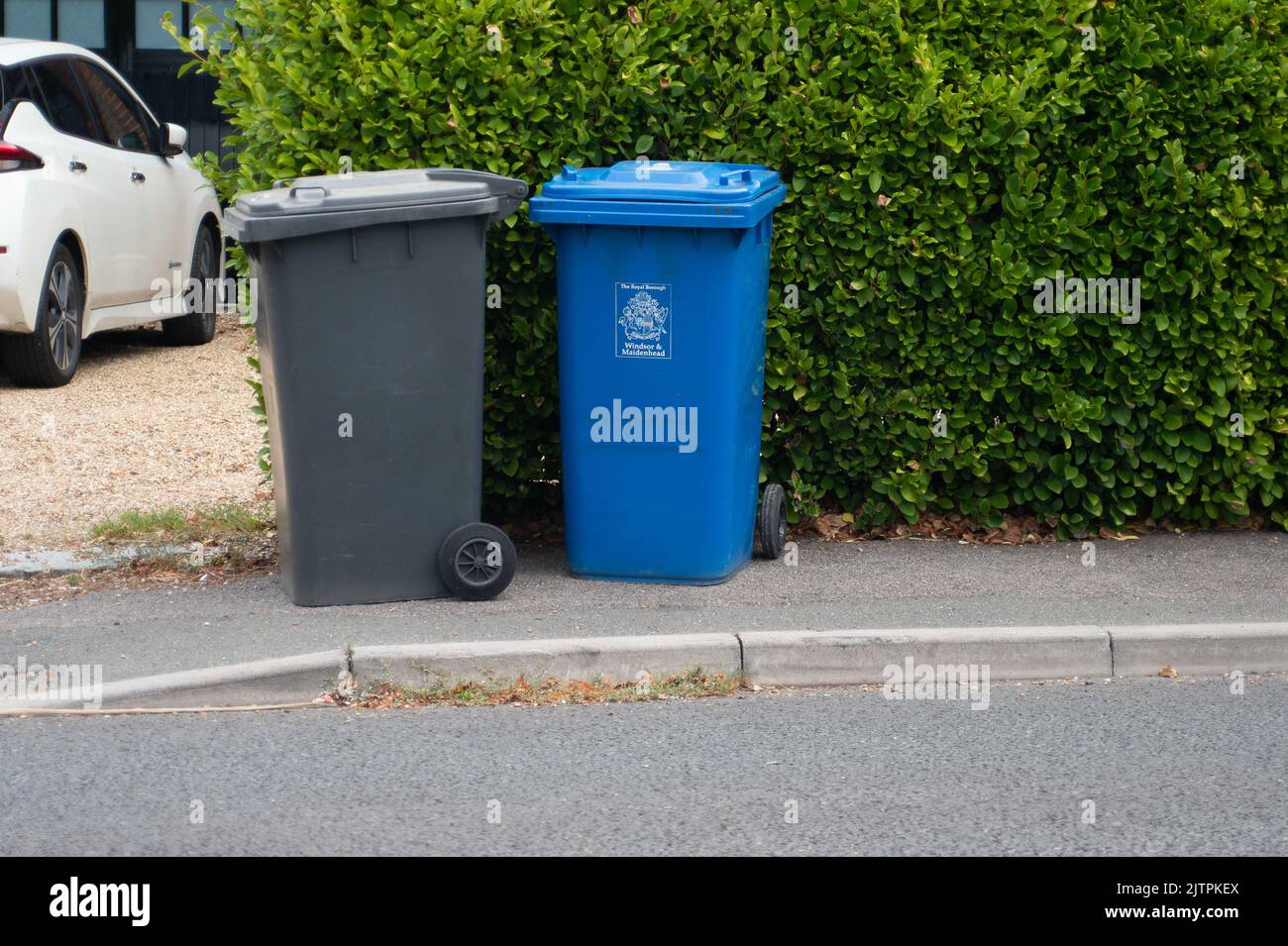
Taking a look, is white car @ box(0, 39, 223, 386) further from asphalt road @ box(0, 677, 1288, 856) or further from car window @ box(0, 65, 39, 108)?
asphalt road @ box(0, 677, 1288, 856)

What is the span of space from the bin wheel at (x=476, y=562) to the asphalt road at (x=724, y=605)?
0.22 feet

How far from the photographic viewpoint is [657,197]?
19.1 ft

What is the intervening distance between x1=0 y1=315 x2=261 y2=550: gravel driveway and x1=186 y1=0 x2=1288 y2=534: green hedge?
5.48ft

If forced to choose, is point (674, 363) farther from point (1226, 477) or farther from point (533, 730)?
point (1226, 477)

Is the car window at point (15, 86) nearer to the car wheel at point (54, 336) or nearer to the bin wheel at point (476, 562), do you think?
the car wheel at point (54, 336)

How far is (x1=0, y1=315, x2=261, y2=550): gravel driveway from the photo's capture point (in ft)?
23.6

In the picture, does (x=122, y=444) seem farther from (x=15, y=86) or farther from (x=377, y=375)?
(x=377, y=375)

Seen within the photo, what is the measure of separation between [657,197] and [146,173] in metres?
5.52

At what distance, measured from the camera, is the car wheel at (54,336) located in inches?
355

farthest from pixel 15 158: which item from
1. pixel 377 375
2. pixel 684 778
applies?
pixel 684 778

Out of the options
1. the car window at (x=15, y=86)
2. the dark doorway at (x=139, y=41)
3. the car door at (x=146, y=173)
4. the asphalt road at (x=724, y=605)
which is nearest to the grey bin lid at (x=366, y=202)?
the asphalt road at (x=724, y=605)

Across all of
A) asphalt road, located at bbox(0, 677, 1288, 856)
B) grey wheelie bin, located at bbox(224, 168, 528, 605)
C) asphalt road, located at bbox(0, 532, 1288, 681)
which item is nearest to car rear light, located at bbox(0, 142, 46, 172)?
grey wheelie bin, located at bbox(224, 168, 528, 605)

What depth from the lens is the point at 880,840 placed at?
163 inches

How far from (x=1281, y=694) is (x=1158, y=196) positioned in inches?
83.9
